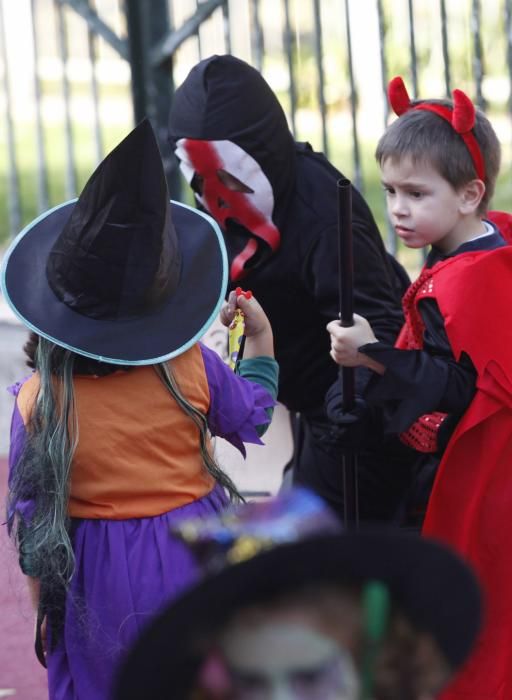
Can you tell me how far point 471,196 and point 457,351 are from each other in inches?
16.4

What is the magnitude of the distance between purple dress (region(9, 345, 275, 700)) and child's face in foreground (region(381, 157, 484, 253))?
60 cm

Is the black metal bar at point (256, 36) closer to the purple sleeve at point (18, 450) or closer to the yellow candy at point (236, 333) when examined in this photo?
the yellow candy at point (236, 333)

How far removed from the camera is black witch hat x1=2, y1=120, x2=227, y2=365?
2.51 meters

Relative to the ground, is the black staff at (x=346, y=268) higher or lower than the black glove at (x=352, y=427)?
higher

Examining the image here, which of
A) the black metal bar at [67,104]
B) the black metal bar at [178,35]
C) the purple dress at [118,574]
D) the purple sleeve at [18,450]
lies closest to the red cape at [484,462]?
the purple dress at [118,574]

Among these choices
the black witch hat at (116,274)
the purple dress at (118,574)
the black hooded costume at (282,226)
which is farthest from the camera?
the black hooded costume at (282,226)

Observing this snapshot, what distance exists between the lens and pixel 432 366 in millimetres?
2768

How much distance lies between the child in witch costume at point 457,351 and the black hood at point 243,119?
0.43 m

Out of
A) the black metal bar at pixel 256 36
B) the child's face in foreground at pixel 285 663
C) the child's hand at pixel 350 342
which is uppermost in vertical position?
the black metal bar at pixel 256 36

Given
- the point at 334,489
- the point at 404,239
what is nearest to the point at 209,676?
the point at 404,239

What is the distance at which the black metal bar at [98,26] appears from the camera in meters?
5.63

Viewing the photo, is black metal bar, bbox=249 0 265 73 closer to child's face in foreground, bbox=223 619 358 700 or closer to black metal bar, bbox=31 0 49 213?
black metal bar, bbox=31 0 49 213

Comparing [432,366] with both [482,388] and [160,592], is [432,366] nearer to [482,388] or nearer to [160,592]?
[482,388]

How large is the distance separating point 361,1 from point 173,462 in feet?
9.69
